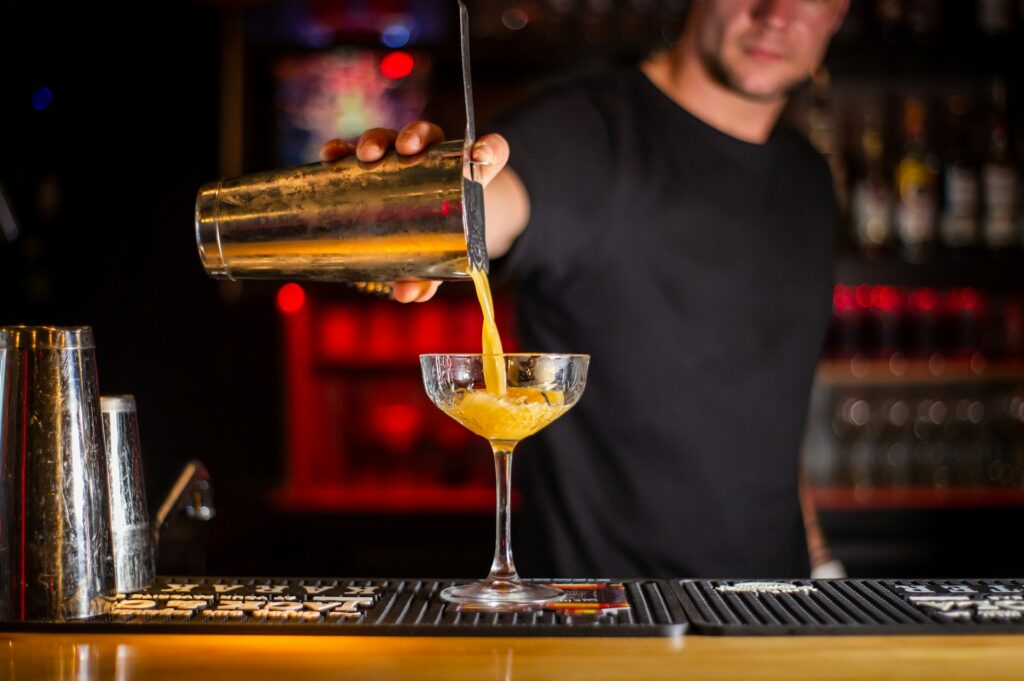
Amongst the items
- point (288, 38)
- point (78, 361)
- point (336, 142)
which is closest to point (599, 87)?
point (336, 142)

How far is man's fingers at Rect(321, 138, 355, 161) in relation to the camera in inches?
49.9

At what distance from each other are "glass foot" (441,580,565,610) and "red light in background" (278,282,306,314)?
2.42m

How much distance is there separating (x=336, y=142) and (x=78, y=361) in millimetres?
361

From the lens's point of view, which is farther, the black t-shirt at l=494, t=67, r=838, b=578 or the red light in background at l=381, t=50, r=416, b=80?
the red light in background at l=381, t=50, r=416, b=80

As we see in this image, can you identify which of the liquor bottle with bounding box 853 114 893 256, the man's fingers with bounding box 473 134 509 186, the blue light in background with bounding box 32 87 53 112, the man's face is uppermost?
the blue light in background with bounding box 32 87 53 112

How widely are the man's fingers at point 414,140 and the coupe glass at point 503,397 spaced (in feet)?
0.71

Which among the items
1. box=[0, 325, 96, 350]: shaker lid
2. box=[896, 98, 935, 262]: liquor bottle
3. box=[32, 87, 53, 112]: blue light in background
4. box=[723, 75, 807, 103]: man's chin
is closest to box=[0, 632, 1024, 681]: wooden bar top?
box=[0, 325, 96, 350]: shaker lid

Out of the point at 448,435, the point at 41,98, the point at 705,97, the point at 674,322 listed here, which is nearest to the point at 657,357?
the point at 674,322

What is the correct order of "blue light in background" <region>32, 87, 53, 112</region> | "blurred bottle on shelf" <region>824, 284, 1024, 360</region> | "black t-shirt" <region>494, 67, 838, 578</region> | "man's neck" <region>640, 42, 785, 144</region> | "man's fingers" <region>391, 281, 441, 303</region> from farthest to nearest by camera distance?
"blue light in background" <region>32, 87, 53, 112</region> → "blurred bottle on shelf" <region>824, 284, 1024, 360</region> → "man's neck" <region>640, 42, 785, 144</region> → "black t-shirt" <region>494, 67, 838, 578</region> → "man's fingers" <region>391, 281, 441, 303</region>

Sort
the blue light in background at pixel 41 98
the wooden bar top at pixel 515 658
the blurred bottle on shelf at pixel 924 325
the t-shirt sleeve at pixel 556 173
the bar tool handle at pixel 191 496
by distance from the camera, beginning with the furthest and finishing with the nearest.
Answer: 1. the blue light in background at pixel 41 98
2. the blurred bottle on shelf at pixel 924 325
3. the t-shirt sleeve at pixel 556 173
4. the bar tool handle at pixel 191 496
5. the wooden bar top at pixel 515 658

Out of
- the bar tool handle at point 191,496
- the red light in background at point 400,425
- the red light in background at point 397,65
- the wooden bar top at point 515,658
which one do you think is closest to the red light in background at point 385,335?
the red light in background at point 400,425

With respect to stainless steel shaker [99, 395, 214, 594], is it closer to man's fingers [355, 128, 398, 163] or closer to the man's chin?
man's fingers [355, 128, 398, 163]

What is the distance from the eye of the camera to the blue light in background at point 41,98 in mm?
3633

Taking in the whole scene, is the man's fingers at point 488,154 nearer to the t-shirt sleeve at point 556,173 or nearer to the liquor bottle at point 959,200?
the t-shirt sleeve at point 556,173
